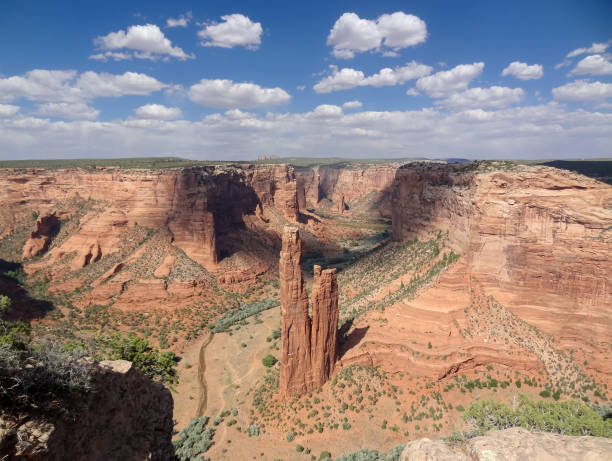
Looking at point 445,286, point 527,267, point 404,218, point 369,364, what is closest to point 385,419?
point 369,364

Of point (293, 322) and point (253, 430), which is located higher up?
point (293, 322)

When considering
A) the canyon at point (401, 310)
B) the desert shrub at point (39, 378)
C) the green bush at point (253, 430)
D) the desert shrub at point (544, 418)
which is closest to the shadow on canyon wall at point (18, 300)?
the canyon at point (401, 310)

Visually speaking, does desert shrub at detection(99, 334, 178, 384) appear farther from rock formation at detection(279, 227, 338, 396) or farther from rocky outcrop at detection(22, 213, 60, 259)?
rocky outcrop at detection(22, 213, 60, 259)

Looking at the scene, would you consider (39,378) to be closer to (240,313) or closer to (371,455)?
(371,455)

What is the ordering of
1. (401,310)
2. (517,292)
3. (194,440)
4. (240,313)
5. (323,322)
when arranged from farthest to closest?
(240,313) → (401,310) → (517,292) → (323,322) → (194,440)

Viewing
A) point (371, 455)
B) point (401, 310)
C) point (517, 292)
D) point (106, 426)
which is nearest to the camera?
point (106, 426)

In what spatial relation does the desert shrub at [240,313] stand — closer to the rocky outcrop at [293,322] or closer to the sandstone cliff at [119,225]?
the sandstone cliff at [119,225]

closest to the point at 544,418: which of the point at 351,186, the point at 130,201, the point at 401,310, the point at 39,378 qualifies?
the point at 401,310
